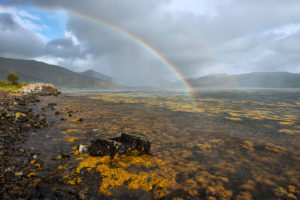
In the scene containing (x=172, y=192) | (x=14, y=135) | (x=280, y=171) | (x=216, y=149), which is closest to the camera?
(x=172, y=192)

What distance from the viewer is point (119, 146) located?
238 inches

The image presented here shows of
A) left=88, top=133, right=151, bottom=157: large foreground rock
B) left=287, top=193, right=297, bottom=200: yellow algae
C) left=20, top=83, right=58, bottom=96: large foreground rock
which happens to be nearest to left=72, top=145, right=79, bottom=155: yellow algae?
left=88, top=133, right=151, bottom=157: large foreground rock

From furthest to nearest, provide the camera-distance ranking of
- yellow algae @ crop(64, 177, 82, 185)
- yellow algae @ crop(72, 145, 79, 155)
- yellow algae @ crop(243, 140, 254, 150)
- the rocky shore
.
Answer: yellow algae @ crop(243, 140, 254, 150), yellow algae @ crop(72, 145, 79, 155), yellow algae @ crop(64, 177, 82, 185), the rocky shore

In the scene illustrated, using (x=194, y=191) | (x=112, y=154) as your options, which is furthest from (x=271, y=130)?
(x=112, y=154)

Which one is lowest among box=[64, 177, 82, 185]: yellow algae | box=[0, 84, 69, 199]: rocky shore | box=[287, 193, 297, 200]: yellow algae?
box=[287, 193, 297, 200]: yellow algae

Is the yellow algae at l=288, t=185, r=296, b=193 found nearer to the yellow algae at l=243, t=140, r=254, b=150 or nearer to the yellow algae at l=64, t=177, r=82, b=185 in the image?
the yellow algae at l=243, t=140, r=254, b=150

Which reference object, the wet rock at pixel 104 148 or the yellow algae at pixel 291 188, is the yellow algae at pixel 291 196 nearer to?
the yellow algae at pixel 291 188

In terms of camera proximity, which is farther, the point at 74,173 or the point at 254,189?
the point at 74,173

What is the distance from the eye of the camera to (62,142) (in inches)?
281

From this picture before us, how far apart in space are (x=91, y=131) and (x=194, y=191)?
22.4ft

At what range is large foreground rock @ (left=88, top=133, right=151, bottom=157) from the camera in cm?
590

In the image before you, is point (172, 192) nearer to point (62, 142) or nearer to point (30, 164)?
point (30, 164)

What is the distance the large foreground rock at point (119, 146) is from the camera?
5902 mm

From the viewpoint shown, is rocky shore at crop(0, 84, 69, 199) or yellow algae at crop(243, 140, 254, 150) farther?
yellow algae at crop(243, 140, 254, 150)
